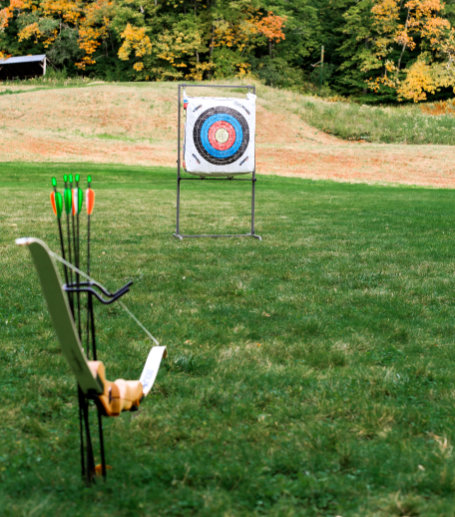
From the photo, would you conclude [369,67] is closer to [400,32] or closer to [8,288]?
[400,32]

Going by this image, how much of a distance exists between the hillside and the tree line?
8.95m

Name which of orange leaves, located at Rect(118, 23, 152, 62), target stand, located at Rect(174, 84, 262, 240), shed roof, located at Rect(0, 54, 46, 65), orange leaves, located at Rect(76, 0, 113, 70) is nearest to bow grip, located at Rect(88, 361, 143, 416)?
target stand, located at Rect(174, 84, 262, 240)

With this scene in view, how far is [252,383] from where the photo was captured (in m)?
3.56

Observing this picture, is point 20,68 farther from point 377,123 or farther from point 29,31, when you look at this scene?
point 377,123

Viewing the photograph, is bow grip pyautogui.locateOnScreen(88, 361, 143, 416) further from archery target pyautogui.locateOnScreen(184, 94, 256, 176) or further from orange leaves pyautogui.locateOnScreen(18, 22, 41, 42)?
orange leaves pyautogui.locateOnScreen(18, 22, 41, 42)

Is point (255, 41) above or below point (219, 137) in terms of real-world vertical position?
above

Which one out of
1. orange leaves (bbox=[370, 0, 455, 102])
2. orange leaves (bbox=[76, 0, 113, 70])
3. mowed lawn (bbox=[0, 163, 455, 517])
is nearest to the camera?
mowed lawn (bbox=[0, 163, 455, 517])

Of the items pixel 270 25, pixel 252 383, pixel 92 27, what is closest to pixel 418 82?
pixel 270 25

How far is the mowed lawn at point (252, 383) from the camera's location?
2445 millimetres

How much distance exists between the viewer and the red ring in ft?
28.0

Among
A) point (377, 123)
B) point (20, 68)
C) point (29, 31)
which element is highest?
point (29, 31)

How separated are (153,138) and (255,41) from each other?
21.3 meters

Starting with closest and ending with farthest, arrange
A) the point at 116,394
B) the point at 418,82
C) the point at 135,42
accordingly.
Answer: the point at 116,394 → the point at 418,82 → the point at 135,42

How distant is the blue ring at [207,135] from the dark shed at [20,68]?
1760 inches
